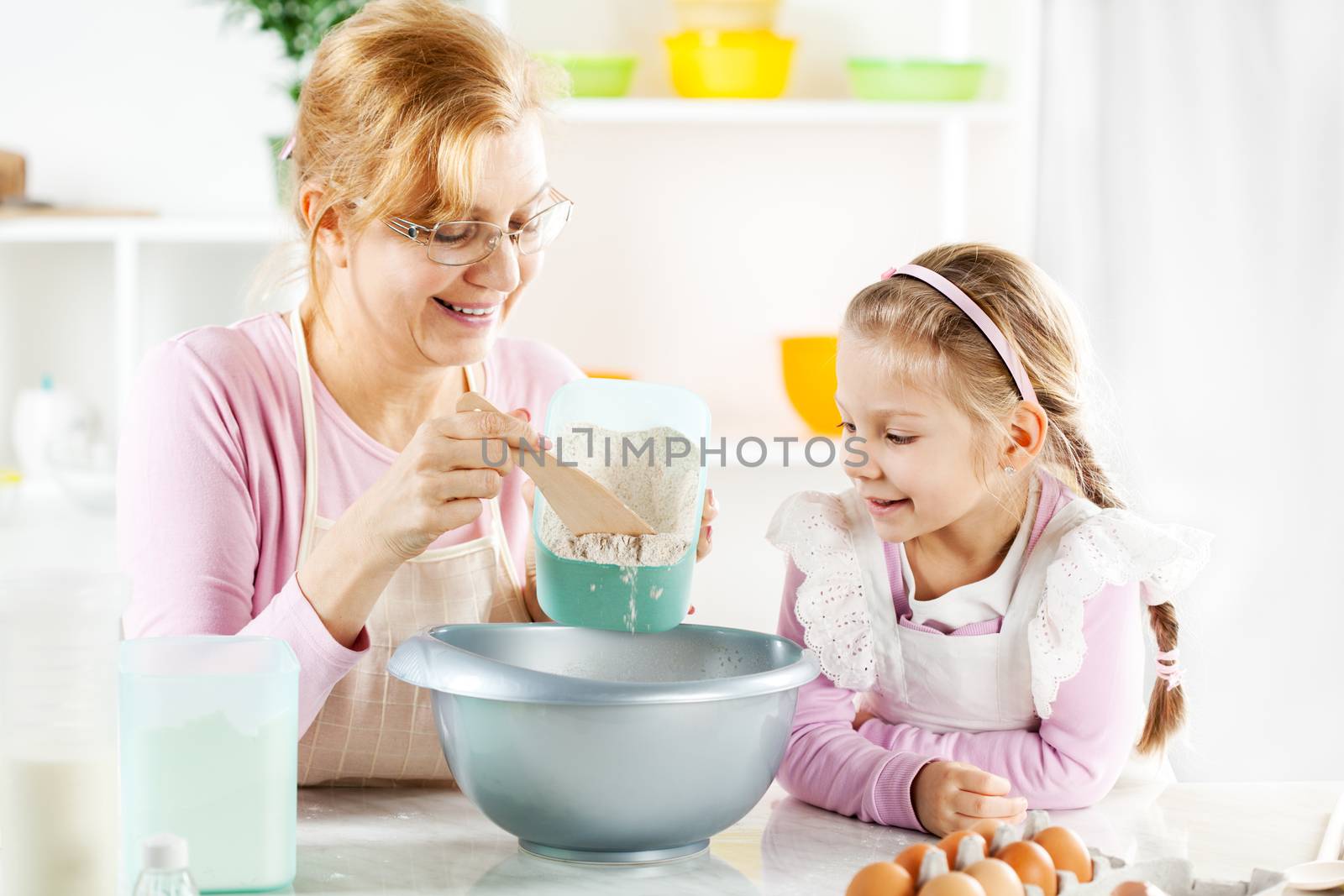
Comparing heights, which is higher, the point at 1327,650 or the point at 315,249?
the point at 315,249

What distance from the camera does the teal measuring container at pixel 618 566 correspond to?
114cm

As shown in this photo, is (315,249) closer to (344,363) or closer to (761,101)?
(344,363)

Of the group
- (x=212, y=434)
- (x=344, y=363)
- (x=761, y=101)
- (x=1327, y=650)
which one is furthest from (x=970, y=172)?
(x=212, y=434)

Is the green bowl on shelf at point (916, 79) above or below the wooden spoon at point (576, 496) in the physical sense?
above

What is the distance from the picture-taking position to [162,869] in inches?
29.5

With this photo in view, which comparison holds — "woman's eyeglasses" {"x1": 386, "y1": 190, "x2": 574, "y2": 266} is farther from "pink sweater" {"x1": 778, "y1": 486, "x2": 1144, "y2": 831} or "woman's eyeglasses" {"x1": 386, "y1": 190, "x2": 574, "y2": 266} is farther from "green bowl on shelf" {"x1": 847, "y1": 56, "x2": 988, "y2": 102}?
"green bowl on shelf" {"x1": 847, "y1": 56, "x2": 988, "y2": 102}

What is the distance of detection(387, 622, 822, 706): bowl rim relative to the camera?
0.96 m

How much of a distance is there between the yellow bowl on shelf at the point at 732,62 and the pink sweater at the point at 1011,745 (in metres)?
1.38

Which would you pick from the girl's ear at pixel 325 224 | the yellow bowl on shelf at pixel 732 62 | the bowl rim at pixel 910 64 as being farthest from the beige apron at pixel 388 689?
the bowl rim at pixel 910 64

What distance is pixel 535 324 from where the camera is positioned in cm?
261

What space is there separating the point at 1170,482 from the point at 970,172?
697 millimetres

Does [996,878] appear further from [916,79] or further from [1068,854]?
[916,79]

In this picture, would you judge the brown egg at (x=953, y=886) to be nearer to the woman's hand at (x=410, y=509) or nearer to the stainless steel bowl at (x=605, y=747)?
the stainless steel bowl at (x=605, y=747)

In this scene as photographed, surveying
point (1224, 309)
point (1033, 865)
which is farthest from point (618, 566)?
point (1224, 309)
